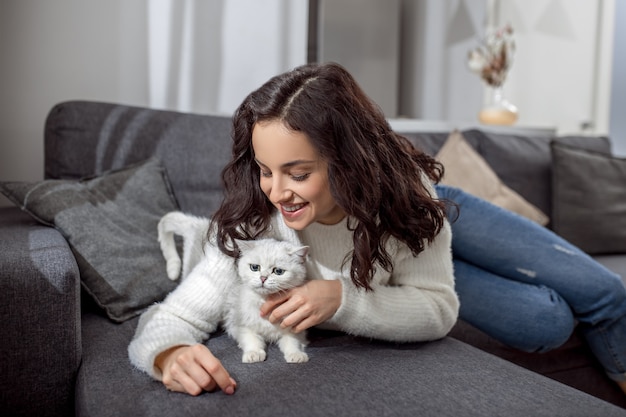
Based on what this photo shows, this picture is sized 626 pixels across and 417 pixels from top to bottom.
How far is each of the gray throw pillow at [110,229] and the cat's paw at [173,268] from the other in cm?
2

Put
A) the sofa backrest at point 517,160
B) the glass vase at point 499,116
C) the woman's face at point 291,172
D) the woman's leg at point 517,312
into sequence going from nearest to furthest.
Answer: the woman's face at point 291,172, the woman's leg at point 517,312, the sofa backrest at point 517,160, the glass vase at point 499,116

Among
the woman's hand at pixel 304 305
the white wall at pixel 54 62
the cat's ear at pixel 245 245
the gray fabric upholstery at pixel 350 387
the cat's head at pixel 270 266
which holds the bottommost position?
the gray fabric upholstery at pixel 350 387

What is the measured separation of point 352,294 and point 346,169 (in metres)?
0.25

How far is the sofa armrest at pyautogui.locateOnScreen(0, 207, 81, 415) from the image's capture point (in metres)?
1.01

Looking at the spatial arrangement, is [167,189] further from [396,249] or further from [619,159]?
[619,159]

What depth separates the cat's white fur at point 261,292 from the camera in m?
1.05

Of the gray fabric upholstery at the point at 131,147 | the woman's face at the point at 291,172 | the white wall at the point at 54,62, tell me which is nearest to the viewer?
the woman's face at the point at 291,172

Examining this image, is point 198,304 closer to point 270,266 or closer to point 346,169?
point 270,266

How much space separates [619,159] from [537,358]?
46.3 inches

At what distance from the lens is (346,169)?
3.32ft

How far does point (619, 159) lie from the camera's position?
2.39 m

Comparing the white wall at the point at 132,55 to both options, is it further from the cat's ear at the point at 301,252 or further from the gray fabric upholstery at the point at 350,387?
the cat's ear at the point at 301,252

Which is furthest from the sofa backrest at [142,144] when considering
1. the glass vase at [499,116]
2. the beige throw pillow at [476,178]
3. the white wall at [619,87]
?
the white wall at [619,87]

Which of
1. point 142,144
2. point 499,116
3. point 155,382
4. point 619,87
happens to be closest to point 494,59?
point 499,116
